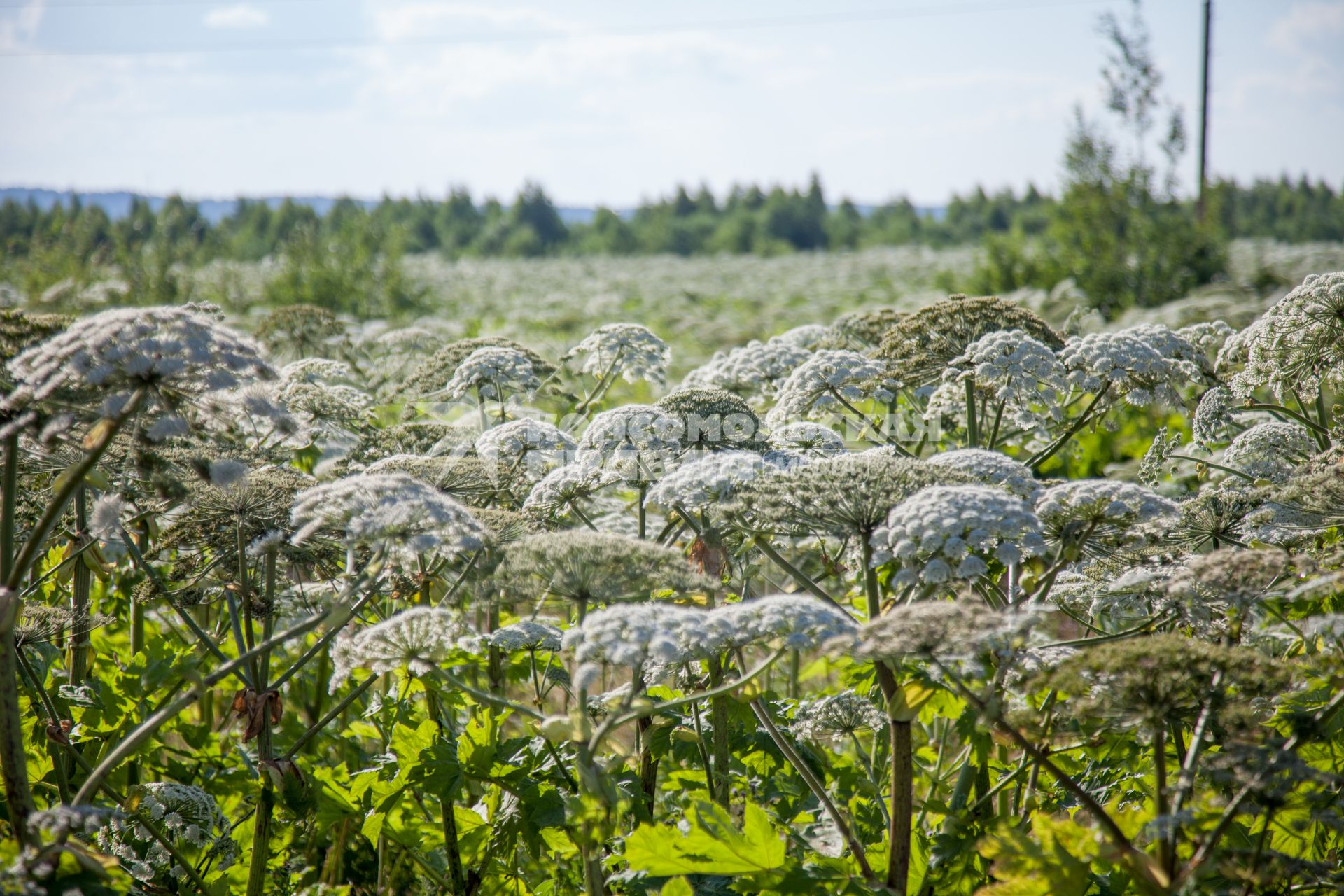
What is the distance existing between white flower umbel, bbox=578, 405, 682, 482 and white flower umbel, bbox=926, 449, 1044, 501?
3.81ft

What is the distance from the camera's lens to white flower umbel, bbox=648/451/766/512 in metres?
3.59

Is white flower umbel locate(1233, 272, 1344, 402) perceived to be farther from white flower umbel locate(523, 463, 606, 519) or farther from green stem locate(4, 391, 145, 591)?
green stem locate(4, 391, 145, 591)

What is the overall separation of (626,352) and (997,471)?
283 centimetres

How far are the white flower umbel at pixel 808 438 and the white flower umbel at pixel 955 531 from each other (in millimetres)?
1340

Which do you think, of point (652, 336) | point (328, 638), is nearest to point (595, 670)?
point (328, 638)

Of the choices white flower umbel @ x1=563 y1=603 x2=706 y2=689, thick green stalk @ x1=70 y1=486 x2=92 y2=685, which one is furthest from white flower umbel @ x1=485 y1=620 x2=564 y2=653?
thick green stalk @ x1=70 y1=486 x2=92 y2=685

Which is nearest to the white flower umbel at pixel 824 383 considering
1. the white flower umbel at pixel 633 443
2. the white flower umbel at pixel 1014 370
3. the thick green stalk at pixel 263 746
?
the white flower umbel at pixel 1014 370

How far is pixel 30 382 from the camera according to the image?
2.59 m

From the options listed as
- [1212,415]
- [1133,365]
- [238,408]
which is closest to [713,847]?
[238,408]

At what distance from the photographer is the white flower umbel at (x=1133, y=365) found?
438 centimetres

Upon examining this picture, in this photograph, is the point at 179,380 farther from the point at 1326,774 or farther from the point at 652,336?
the point at 652,336

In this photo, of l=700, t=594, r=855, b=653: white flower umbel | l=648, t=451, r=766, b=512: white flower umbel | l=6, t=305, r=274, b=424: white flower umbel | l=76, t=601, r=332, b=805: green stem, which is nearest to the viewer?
l=6, t=305, r=274, b=424: white flower umbel

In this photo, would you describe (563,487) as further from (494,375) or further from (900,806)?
(900,806)

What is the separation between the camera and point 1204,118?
90.7 feet
